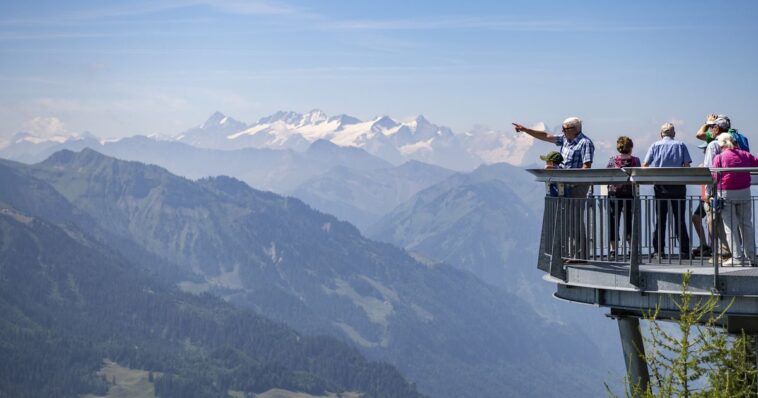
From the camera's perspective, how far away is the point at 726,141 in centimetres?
1772

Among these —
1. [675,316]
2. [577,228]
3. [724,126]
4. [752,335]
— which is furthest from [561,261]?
[724,126]

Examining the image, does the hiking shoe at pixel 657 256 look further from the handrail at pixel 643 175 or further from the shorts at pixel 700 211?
the handrail at pixel 643 175

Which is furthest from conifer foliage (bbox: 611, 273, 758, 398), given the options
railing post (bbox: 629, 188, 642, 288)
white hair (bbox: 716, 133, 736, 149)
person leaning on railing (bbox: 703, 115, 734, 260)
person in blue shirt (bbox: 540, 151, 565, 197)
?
white hair (bbox: 716, 133, 736, 149)

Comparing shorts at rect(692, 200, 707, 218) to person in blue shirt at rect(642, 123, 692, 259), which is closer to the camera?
person in blue shirt at rect(642, 123, 692, 259)

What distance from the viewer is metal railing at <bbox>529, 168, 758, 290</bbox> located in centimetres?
1609

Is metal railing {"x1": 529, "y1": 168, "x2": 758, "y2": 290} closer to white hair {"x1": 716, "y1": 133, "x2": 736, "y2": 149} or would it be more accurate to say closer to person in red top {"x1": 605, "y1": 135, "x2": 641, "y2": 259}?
person in red top {"x1": 605, "y1": 135, "x2": 641, "y2": 259}

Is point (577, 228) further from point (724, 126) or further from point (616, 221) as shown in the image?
point (724, 126)

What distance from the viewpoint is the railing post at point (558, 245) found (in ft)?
55.3

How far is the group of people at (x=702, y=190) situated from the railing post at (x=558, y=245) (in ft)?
1.11

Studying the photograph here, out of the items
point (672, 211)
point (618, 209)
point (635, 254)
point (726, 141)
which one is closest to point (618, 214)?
point (618, 209)

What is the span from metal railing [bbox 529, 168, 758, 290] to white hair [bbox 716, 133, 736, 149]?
96cm

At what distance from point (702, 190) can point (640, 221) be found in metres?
2.01

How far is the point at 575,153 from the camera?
19344mm

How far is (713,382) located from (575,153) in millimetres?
4645
